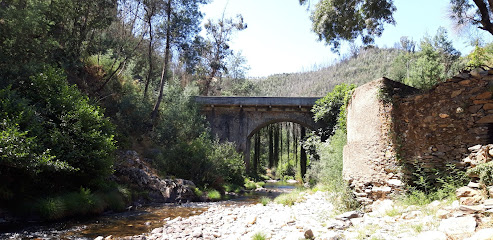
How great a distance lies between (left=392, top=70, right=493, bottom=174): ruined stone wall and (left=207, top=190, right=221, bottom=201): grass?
10.2m

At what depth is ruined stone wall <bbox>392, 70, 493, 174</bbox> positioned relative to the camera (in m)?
5.54

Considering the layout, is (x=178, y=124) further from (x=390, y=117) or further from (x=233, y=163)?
(x=390, y=117)

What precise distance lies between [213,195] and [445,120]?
11.4m

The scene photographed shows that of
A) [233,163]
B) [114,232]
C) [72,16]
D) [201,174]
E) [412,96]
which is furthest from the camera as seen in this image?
[233,163]

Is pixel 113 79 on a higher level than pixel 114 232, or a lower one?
higher

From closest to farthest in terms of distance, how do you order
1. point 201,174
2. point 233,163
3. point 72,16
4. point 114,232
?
point 114,232 → point 72,16 → point 201,174 → point 233,163

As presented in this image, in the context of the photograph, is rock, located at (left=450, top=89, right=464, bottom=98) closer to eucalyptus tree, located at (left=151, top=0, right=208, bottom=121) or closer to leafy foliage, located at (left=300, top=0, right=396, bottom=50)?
leafy foliage, located at (left=300, top=0, right=396, bottom=50)

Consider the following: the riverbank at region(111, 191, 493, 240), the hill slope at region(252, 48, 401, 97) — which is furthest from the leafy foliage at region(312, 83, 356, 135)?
the hill slope at region(252, 48, 401, 97)

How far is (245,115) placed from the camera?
74.4ft

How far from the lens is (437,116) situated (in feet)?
20.0

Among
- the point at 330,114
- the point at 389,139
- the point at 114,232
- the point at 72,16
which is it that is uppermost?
the point at 72,16

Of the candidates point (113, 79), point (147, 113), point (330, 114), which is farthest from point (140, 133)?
point (330, 114)

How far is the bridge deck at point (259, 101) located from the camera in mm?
21547

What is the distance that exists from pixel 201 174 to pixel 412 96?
12.1m
